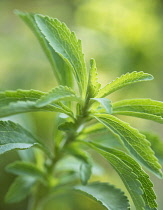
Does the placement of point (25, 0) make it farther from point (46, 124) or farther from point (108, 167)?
point (108, 167)

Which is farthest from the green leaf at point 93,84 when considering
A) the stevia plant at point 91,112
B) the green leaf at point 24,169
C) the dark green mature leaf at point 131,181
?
the green leaf at point 24,169

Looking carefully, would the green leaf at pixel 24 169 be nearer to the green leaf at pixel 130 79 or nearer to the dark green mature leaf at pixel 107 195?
the dark green mature leaf at pixel 107 195

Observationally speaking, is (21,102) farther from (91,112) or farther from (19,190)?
(19,190)

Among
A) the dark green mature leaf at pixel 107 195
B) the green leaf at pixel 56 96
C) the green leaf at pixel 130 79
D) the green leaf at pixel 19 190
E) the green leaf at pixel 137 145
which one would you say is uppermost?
the green leaf at pixel 130 79

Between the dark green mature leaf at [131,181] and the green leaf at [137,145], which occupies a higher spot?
the green leaf at [137,145]

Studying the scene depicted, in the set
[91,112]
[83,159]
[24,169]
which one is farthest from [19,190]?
[91,112]

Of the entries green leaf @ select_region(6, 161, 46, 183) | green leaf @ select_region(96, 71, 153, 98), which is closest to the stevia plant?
green leaf @ select_region(96, 71, 153, 98)

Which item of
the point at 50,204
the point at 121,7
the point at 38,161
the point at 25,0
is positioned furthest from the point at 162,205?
the point at 25,0
